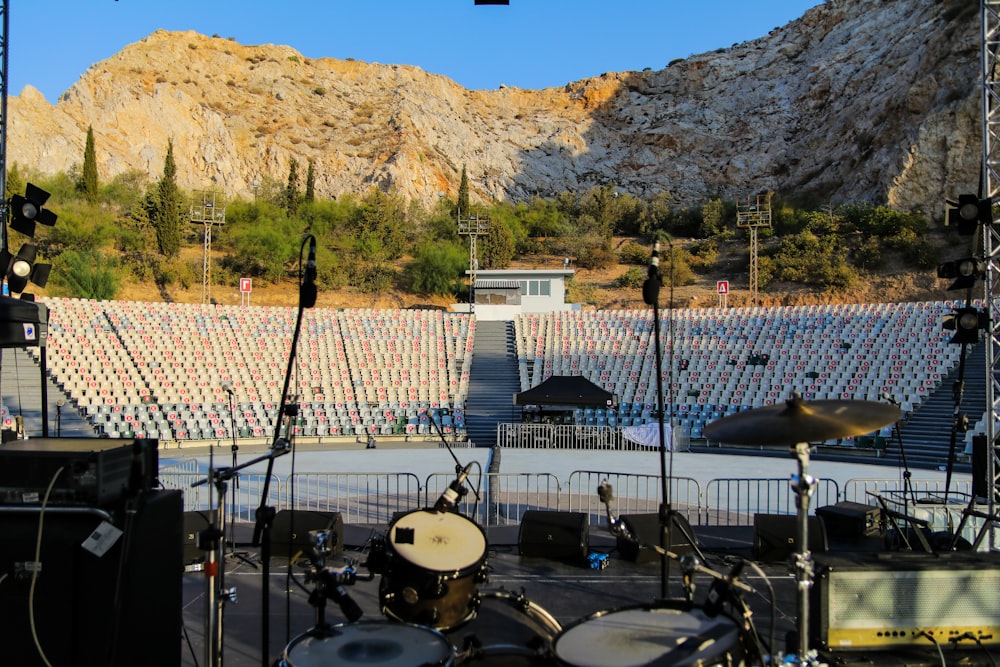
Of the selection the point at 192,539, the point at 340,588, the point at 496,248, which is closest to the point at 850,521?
the point at 340,588

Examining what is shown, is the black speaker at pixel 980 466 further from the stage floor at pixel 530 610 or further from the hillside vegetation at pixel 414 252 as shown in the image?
the hillside vegetation at pixel 414 252

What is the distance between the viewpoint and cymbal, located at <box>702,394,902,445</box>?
386cm

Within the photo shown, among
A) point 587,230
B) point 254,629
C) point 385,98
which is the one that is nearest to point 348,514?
point 254,629

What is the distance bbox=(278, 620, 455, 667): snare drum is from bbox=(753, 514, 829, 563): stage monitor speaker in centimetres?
524

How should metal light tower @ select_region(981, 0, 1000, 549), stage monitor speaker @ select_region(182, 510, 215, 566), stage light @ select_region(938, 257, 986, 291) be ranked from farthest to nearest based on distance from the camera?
metal light tower @ select_region(981, 0, 1000, 549), stage light @ select_region(938, 257, 986, 291), stage monitor speaker @ select_region(182, 510, 215, 566)

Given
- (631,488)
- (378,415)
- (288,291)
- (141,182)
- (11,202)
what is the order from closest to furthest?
(11,202) → (631,488) → (378,415) → (288,291) → (141,182)

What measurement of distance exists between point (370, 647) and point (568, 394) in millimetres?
14746

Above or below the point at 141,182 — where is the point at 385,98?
above

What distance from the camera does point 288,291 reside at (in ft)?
182

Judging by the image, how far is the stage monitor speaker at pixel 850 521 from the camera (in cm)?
858

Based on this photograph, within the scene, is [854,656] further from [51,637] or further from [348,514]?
[348,514]

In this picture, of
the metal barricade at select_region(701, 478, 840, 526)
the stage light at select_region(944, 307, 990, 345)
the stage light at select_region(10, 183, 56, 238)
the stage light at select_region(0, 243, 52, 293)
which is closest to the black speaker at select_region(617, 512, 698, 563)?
the metal barricade at select_region(701, 478, 840, 526)

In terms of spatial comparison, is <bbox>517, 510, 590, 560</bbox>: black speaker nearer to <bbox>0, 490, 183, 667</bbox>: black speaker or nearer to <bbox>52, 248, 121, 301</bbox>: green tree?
<bbox>0, 490, 183, 667</bbox>: black speaker

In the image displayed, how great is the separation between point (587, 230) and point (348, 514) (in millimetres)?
64275
